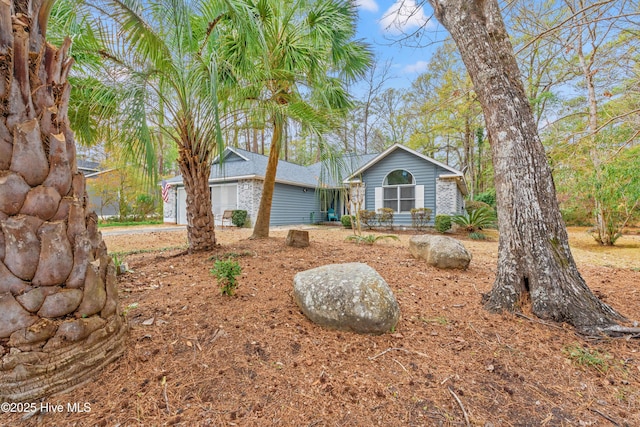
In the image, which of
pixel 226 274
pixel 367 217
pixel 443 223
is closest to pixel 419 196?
pixel 443 223

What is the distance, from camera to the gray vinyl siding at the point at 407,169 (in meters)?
11.7

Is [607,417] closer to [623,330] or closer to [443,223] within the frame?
[623,330]

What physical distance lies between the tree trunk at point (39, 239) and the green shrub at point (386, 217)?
440 inches

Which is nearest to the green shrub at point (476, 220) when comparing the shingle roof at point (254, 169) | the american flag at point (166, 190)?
the shingle roof at point (254, 169)

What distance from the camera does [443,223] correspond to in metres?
10.5

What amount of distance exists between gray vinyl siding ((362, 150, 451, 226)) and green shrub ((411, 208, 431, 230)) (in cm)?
32

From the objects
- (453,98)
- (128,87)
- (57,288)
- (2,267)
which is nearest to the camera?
(2,267)

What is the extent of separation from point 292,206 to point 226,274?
1224 centimetres

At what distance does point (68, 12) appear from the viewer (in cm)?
298

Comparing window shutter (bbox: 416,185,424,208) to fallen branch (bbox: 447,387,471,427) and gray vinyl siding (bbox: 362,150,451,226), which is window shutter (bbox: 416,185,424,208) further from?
fallen branch (bbox: 447,387,471,427)

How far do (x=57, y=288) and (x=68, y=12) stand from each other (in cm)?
340

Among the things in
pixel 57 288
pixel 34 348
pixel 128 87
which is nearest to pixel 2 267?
pixel 57 288

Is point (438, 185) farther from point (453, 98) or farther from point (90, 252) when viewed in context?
point (90, 252)

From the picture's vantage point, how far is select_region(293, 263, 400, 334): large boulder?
2.12 m
